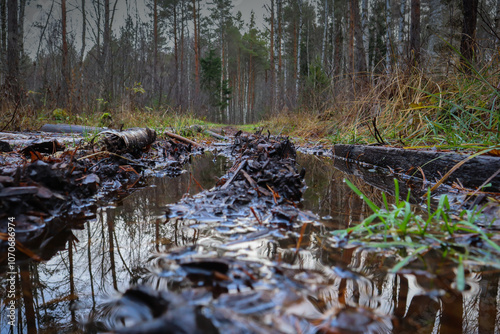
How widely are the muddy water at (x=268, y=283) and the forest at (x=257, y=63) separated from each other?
1.73 meters

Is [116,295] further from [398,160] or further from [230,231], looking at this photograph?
[398,160]

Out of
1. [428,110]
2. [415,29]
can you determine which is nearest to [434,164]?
[428,110]

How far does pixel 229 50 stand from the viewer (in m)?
31.4

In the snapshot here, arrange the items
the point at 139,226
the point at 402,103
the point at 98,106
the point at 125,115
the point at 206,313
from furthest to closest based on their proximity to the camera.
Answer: the point at 98,106
the point at 125,115
the point at 402,103
the point at 139,226
the point at 206,313

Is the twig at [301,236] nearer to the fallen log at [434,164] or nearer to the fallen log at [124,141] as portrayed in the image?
the fallen log at [434,164]

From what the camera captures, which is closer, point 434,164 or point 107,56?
point 434,164

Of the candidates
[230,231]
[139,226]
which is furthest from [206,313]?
[139,226]

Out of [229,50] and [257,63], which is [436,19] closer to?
[257,63]

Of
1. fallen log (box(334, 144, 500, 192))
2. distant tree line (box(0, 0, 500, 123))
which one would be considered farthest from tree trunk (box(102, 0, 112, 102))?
fallen log (box(334, 144, 500, 192))

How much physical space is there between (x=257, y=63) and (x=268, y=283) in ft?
111

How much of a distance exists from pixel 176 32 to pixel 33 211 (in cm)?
2463

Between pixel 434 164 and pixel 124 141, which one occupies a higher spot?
pixel 124 141

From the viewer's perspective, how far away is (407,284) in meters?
0.66

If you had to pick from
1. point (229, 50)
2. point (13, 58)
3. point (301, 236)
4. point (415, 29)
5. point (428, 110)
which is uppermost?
point (229, 50)
